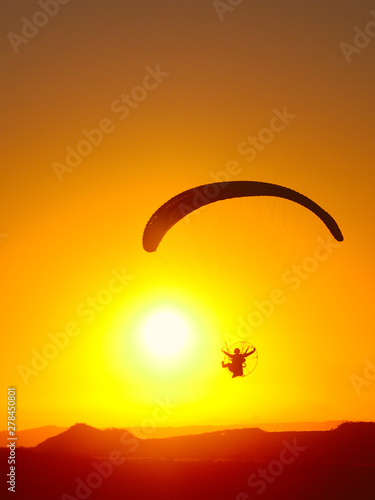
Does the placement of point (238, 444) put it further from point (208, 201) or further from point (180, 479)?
point (208, 201)

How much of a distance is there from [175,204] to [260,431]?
109622mm

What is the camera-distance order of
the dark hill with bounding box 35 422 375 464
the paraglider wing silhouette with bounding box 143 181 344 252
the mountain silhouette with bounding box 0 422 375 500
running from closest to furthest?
the paraglider wing silhouette with bounding box 143 181 344 252 < the mountain silhouette with bounding box 0 422 375 500 < the dark hill with bounding box 35 422 375 464

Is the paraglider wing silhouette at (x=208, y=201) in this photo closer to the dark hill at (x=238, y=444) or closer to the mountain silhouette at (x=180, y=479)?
the mountain silhouette at (x=180, y=479)

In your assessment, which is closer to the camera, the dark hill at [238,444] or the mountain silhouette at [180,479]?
the mountain silhouette at [180,479]

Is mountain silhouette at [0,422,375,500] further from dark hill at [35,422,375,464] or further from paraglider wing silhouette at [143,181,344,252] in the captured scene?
dark hill at [35,422,375,464]

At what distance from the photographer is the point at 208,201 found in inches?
1210

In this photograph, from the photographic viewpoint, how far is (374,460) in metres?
84.8

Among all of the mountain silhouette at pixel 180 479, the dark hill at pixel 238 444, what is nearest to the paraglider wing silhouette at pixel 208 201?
the mountain silhouette at pixel 180 479

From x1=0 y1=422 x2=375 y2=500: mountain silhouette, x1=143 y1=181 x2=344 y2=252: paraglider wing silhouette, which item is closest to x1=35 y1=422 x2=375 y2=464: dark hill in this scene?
x1=0 y1=422 x2=375 y2=500: mountain silhouette

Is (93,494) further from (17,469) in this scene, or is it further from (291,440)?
(291,440)

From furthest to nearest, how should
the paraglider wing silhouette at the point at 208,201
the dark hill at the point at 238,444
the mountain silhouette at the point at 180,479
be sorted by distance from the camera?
1. the dark hill at the point at 238,444
2. the mountain silhouette at the point at 180,479
3. the paraglider wing silhouette at the point at 208,201

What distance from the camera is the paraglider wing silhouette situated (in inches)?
1206

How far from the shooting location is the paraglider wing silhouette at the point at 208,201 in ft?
100

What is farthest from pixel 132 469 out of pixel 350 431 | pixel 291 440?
pixel 291 440
